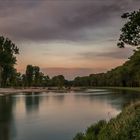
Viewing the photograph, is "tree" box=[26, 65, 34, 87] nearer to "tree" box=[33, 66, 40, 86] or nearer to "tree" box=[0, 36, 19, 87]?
"tree" box=[33, 66, 40, 86]

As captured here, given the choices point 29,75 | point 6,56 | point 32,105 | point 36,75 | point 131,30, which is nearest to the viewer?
point 131,30

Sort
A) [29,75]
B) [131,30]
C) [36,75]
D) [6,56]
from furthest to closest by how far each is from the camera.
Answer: [36,75], [29,75], [6,56], [131,30]

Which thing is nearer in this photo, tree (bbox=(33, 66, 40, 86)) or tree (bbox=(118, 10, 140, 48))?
tree (bbox=(118, 10, 140, 48))

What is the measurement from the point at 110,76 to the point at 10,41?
63.6 m

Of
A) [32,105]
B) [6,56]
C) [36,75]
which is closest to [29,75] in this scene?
[36,75]

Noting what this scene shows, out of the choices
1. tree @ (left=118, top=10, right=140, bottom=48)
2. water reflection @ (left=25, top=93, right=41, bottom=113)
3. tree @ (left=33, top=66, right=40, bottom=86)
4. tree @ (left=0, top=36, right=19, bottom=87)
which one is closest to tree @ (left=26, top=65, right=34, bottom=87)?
tree @ (left=33, top=66, right=40, bottom=86)

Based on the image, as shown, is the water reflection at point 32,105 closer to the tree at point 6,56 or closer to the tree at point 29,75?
the tree at point 6,56

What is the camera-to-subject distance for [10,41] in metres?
145

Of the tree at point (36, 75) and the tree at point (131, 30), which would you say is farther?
the tree at point (36, 75)

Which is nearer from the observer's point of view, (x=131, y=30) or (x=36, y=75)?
(x=131, y=30)

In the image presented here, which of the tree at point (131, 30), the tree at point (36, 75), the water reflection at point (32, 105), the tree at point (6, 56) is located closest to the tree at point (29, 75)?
the tree at point (36, 75)

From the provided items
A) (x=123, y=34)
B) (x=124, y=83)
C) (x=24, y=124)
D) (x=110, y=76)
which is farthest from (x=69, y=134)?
(x=110, y=76)

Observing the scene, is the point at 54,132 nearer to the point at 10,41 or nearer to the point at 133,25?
the point at 133,25

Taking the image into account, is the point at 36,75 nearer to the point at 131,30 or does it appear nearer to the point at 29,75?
the point at 29,75
